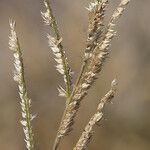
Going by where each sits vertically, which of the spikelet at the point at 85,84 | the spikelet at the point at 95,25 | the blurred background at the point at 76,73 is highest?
the spikelet at the point at 95,25

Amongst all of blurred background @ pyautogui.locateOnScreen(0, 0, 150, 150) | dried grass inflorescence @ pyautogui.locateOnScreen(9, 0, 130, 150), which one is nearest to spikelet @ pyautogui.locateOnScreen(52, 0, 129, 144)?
dried grass inflorescence @ pyautogui.locateOnScreen(9, 0, 130, 150)

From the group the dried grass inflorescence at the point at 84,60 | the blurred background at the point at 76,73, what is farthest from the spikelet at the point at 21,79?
the blurred background at the point at 76,73

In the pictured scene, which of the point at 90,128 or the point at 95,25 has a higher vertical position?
the point at 95,25

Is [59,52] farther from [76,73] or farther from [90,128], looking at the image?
[76,73]

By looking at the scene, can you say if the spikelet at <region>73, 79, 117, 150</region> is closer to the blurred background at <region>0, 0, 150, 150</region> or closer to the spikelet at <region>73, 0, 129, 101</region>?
the spikelet at <region>73, 0, 129, 101</region>

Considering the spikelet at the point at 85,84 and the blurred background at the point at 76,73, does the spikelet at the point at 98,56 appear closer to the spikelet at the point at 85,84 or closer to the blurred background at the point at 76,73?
the spikelet at the point at 85,84

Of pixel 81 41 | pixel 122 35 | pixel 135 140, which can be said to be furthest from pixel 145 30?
pixel 135 140

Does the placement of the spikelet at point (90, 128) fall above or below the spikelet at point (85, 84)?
below

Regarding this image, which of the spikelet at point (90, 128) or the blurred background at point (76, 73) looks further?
the blurred background at point (76, 73)

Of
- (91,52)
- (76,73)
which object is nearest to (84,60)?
(91,52)
